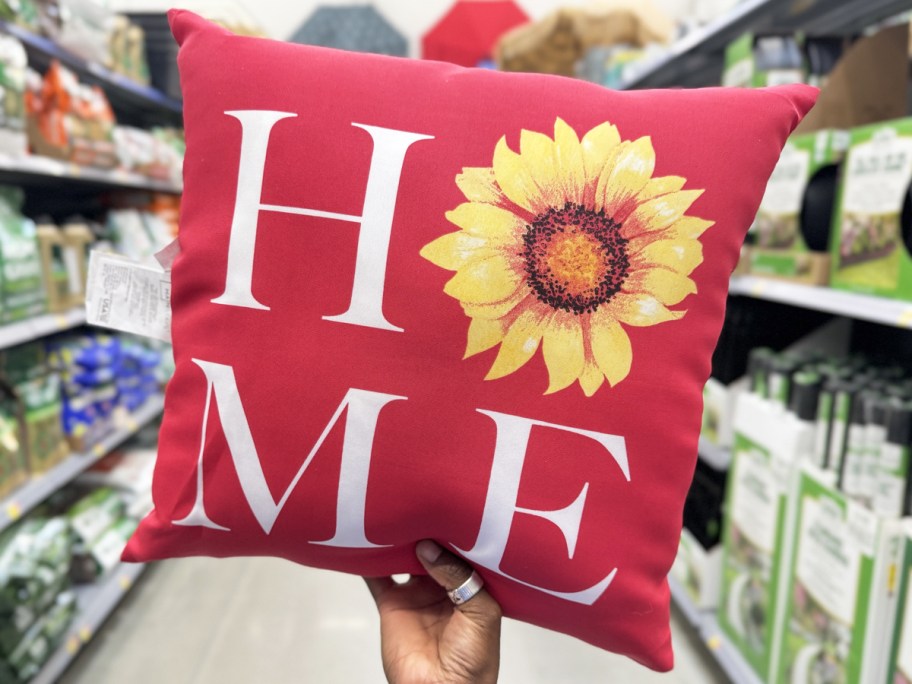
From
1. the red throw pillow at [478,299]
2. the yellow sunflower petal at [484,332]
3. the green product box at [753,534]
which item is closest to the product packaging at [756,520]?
the green product box at [753,534]

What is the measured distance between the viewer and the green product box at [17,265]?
5.02 feet

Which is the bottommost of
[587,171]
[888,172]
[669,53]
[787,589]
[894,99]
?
[787,589]

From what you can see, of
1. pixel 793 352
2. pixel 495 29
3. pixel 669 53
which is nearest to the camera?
pixel 793 352

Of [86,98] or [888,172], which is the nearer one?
[888,172]

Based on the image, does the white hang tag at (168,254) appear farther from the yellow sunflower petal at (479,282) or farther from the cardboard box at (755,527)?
the cardboard box at (755,527)

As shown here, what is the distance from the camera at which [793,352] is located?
1.68 m

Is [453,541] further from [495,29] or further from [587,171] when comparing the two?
[495,29]

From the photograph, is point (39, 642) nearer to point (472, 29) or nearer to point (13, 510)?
point (13, 510)

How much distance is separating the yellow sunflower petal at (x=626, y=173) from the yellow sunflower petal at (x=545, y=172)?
0.13 feet

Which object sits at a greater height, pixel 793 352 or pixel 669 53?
pixel 669 53

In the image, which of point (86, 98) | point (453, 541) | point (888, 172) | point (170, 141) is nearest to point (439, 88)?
point (453, 541)

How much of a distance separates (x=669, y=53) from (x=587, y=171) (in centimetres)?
153

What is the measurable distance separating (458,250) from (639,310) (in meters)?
0.19

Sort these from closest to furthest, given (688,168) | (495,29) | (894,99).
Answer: (688,168), (894,99), (495,29)
